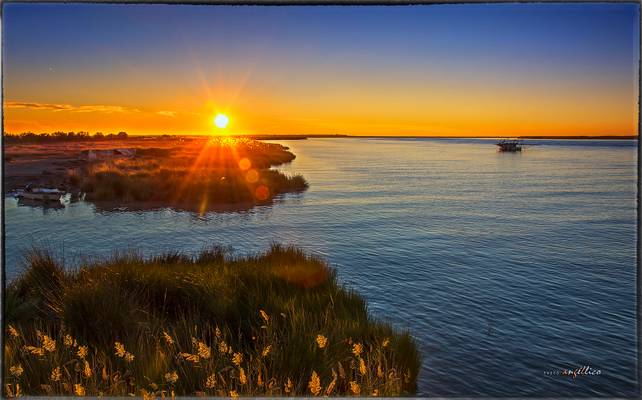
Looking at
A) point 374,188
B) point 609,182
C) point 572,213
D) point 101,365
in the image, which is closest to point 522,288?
point 101,365

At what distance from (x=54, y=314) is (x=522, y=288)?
8.41m

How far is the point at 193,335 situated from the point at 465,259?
8835mm

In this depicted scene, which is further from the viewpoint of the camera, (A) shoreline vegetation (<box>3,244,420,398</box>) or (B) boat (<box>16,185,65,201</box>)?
(B) boat (<box>16,185,65,201</box>)

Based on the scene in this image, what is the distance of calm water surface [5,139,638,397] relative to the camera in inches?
285

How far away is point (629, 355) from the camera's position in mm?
7812

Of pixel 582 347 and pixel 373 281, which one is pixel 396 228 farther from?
pixel 582 347

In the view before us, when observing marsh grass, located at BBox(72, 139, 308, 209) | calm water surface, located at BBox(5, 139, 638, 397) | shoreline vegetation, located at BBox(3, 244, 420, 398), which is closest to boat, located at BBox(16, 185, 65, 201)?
calm water surface, located at BBox(5, 139, 638, 397)

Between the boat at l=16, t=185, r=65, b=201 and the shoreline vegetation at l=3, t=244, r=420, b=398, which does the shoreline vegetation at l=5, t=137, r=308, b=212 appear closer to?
the boat at l=16, t=185, r=65, b=201

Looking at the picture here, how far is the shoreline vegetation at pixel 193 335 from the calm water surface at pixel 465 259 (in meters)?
0.88

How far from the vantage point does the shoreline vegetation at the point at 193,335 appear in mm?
4898

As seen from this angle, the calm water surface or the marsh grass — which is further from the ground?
the marsh grass

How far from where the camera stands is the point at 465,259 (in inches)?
526

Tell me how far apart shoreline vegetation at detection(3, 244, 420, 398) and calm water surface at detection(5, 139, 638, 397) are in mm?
880

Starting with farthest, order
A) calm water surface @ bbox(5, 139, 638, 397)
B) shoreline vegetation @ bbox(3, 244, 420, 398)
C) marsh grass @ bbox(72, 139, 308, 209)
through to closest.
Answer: marsh grass @ bbox(72, 139, 308, 209) < calm water surface @ bbox(5, 139, 638, 397) < shoreline vegetation @ bbox(3, 244, 420, 398)
